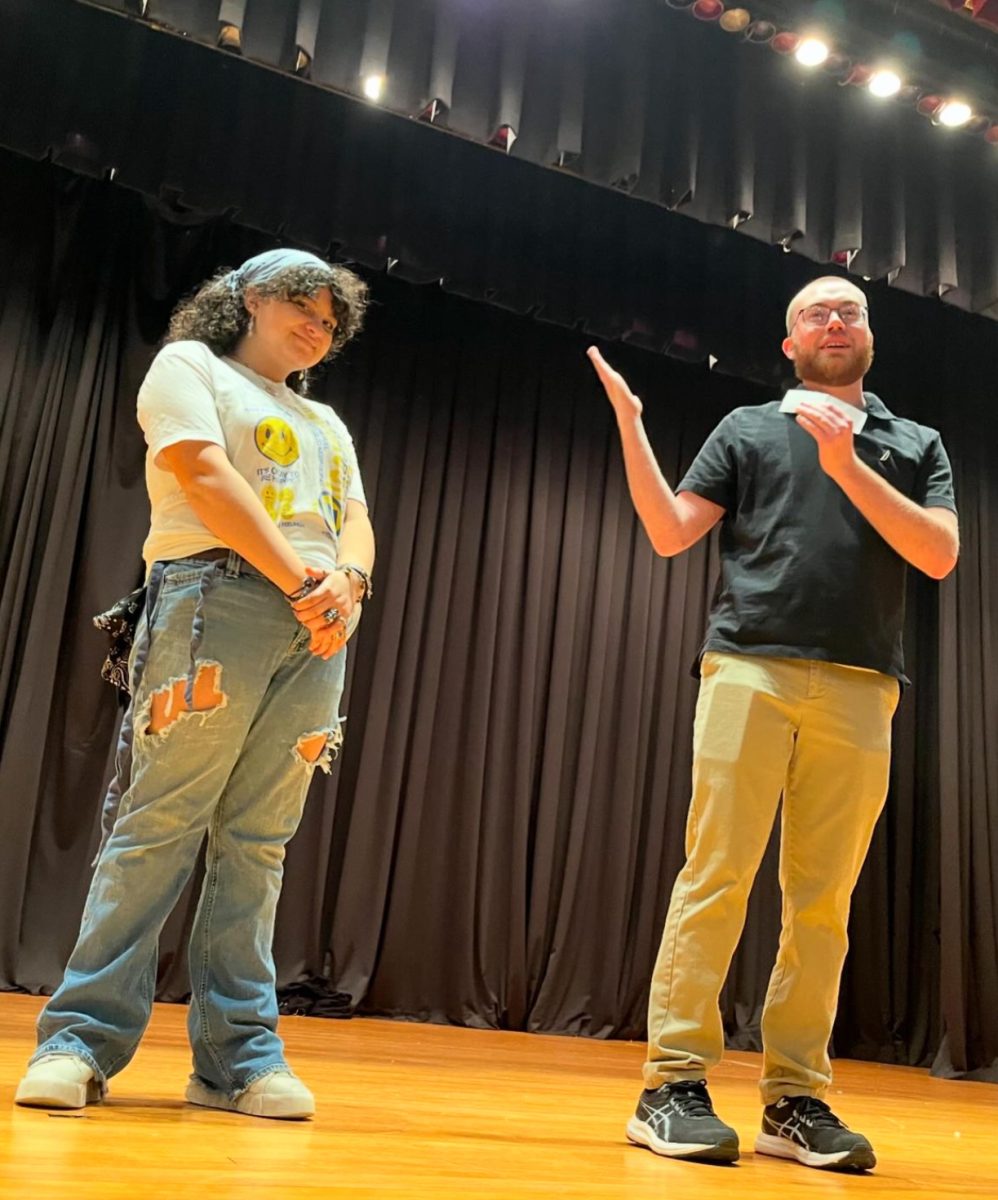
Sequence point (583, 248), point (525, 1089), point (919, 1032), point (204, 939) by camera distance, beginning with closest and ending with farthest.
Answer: point (204, 939) < point (525, 1089) < point (583, 248) < point (919, 1032)

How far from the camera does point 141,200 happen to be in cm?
421

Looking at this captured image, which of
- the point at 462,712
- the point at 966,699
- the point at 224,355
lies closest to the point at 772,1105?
the point at 224,355

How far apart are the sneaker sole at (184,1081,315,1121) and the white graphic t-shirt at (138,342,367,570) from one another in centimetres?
70

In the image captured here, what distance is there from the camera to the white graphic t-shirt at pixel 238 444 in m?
1.56

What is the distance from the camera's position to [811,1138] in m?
1.59

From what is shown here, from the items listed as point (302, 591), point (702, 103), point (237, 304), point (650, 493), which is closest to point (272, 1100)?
point (302, 591)

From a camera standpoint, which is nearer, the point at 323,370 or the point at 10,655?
the point at 10,655

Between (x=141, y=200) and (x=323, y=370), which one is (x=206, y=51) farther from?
(x=323, y=370)

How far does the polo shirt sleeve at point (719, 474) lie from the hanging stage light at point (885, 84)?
2195 millimetres

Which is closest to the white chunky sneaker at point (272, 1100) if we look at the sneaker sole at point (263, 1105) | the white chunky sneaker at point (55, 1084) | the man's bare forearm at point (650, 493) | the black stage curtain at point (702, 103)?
the sneaker sole at point (263, 1105)

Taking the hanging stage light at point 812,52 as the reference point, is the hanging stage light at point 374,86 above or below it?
below

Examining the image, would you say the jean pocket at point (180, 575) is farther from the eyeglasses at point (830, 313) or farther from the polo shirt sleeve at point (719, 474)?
the eyeglasses at point (830, 313)

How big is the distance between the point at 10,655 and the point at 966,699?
379 cm

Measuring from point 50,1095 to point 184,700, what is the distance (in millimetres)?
480
